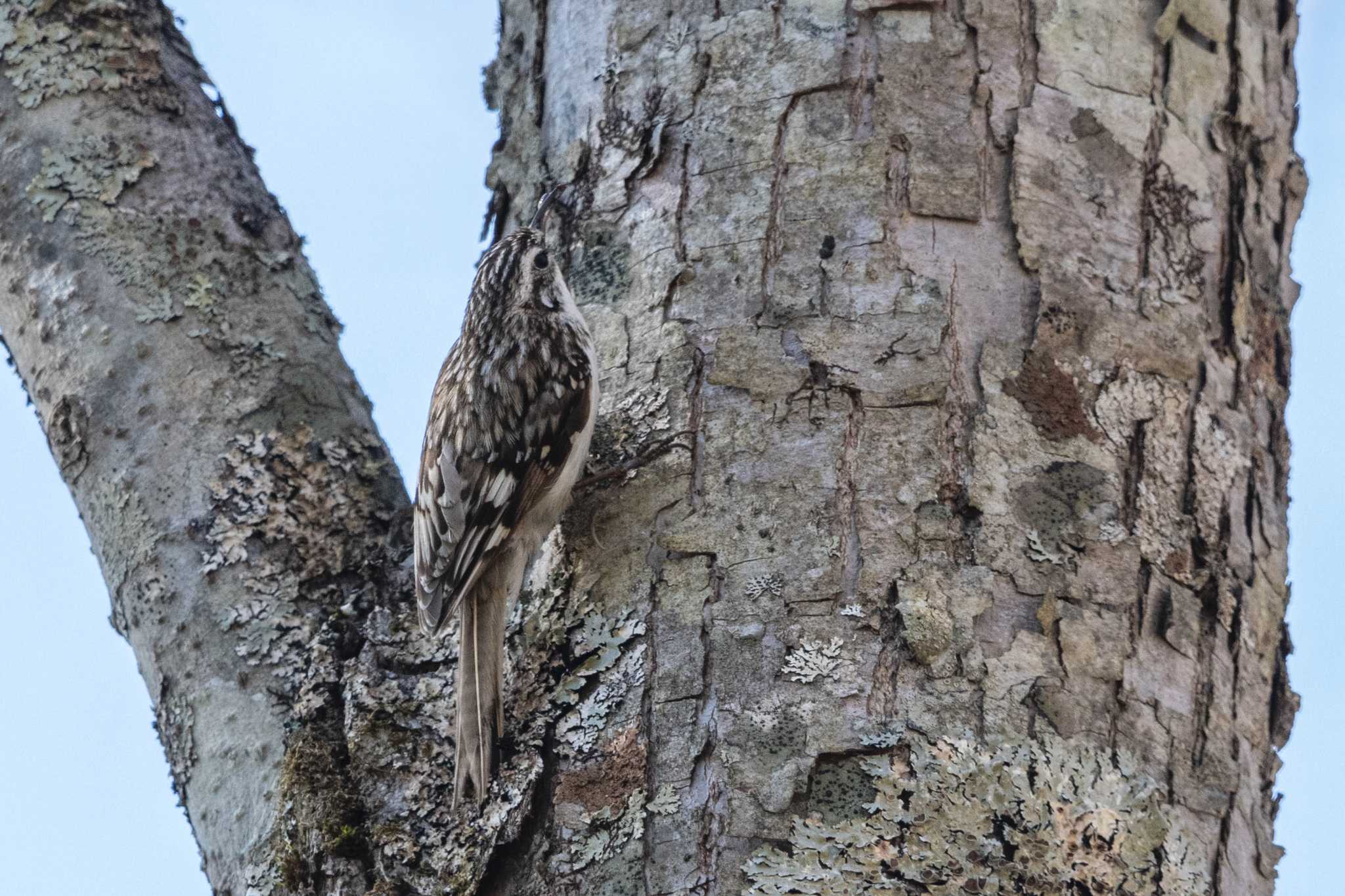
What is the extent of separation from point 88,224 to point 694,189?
1.03 metres

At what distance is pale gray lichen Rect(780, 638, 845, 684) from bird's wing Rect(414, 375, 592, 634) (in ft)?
1.91

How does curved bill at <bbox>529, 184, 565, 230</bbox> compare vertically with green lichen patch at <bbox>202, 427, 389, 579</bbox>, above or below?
above

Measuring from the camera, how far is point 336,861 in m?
2.07

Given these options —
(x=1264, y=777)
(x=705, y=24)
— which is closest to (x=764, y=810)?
(x=1264, y=777)

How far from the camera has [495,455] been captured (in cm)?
295

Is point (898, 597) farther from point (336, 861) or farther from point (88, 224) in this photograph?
point (88, 224)

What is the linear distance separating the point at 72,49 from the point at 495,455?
1062 mm

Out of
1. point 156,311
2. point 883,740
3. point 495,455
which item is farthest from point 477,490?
point 883,740

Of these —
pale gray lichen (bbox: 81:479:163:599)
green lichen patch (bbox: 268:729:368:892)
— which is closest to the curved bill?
pale gray lichen (bbox: 81:479:163:599)

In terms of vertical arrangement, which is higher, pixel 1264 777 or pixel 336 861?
pixel 1264 777

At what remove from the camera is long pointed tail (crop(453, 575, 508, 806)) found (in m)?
2.05

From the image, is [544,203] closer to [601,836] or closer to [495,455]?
[495,455]

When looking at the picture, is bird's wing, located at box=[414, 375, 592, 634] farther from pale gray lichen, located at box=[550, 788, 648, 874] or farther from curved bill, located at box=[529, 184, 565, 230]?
pale gray lichen, located at box=[550, 788, 648, 874]

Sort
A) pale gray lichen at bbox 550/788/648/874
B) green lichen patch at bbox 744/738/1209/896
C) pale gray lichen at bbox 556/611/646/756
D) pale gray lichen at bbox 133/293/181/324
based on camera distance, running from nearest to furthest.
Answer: green lichen patch at bbox 744/738/1209/896 < pale gray lichen at bbox 550/788/648/874 < pale gray lichen at bbox 556/611/646/756 < pale gray lichen at bbox 133/293/181/324
